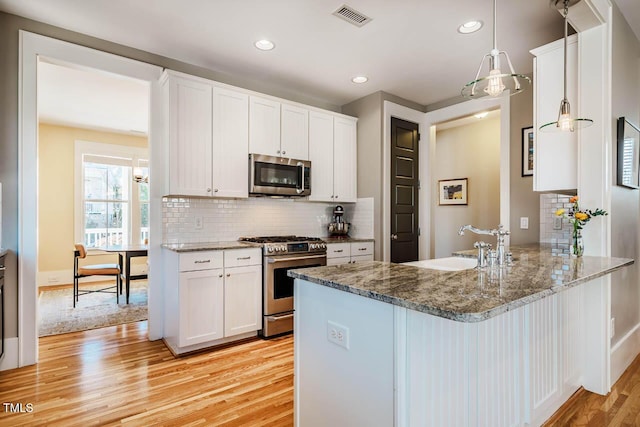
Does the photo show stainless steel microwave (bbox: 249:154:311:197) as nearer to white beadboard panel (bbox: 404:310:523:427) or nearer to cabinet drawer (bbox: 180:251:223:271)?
cabinet drawer (bbox: 180:251:223:271)

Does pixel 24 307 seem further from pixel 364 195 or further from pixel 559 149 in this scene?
pixel 559 149

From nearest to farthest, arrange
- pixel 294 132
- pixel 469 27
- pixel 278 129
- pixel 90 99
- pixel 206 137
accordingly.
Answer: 1. pixel 469 27
2. pixel 206 137
3. pixel 278 129
4. pixel 294 132
5. pixel 90 99

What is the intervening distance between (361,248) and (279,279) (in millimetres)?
1143

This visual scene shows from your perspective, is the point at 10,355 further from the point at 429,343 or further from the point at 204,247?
the point at 429,343

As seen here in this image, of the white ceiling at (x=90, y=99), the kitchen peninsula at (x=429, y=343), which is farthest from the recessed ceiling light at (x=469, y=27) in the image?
the white ceiling at (x=90, y=99)

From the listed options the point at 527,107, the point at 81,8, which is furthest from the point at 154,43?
the point at 527,107

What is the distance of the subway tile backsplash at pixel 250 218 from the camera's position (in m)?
3.46

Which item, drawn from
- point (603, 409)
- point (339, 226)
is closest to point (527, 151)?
point (339, 226)

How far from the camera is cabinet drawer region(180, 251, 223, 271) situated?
9.55ft

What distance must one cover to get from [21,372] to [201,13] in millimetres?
3004

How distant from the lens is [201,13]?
8.52 ft

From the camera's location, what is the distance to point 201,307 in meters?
3.00

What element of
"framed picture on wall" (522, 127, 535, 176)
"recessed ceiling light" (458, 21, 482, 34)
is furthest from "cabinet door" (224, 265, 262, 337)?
"framed picture on wall" (522, 127, 535, 176)

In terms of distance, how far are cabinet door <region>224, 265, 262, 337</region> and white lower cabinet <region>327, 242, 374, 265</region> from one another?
0.87 meters
